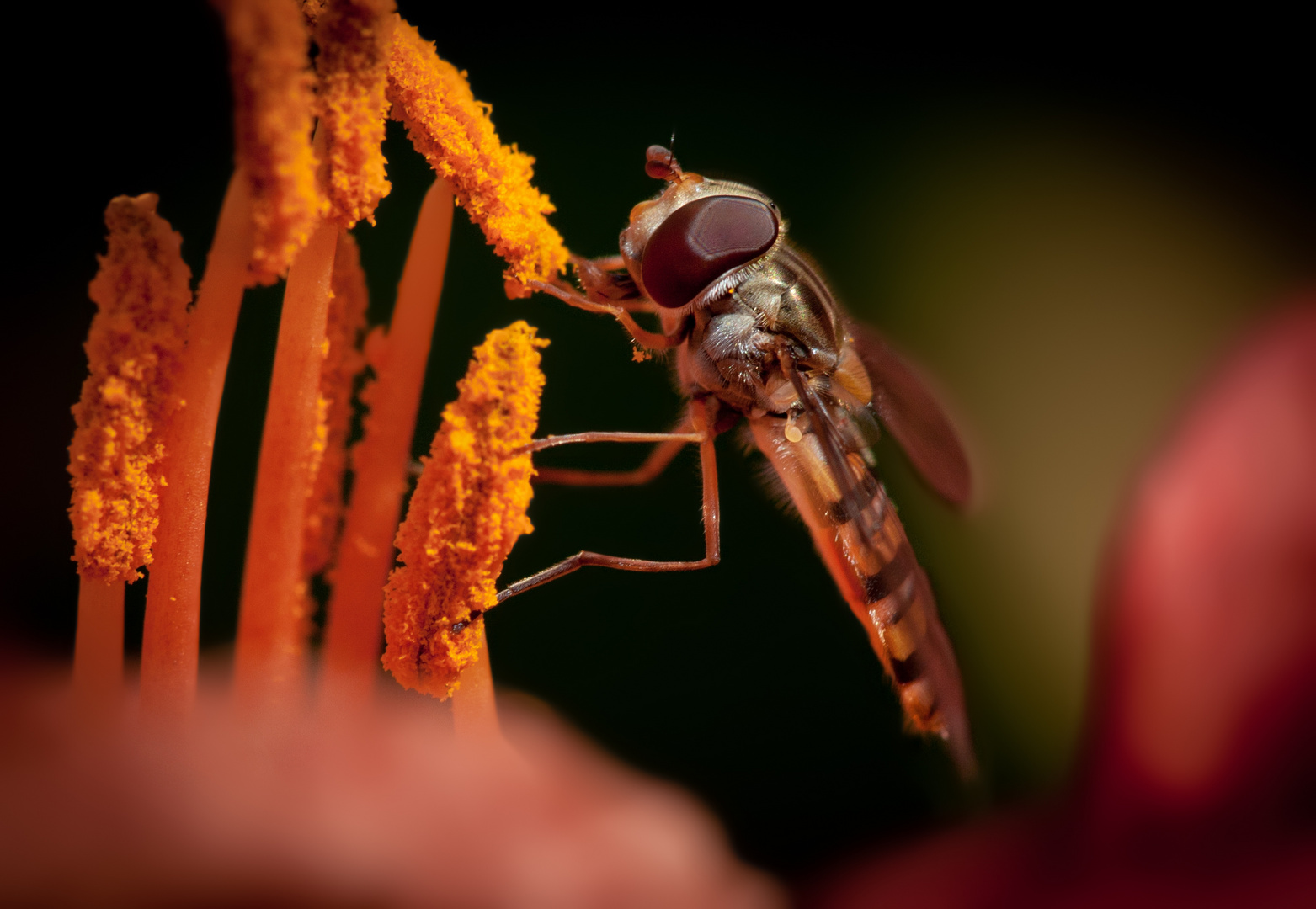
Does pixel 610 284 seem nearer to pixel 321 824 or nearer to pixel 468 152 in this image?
pixel 468 152

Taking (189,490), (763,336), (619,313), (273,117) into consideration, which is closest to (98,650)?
(189,490)

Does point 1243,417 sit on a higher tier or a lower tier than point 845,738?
higher

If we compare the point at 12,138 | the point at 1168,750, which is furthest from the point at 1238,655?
the point at 12,138

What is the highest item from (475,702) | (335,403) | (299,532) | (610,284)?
(610,284)

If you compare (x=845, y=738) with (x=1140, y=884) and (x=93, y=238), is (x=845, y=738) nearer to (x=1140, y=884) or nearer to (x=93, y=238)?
(x=1140, y=884)

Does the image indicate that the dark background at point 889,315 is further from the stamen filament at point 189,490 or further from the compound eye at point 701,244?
the stamen filament at point 189,490

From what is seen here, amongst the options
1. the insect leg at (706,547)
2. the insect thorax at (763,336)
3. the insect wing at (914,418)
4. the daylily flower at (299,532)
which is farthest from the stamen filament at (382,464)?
the insect wing at (914,418)
